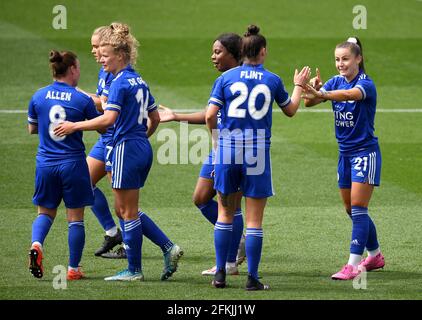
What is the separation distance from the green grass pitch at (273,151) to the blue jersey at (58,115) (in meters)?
1.05

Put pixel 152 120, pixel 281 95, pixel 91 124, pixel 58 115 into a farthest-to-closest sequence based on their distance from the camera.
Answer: pixel 152 120, pixel 58 115, pixel 281 95, pixel 91 124

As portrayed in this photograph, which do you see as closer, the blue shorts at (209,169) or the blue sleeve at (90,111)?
the blue sleeve at (90,111)

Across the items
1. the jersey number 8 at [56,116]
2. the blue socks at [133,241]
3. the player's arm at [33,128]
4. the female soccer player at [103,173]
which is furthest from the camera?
the female soccer player at [103,173]

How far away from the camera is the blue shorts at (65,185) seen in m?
8.21

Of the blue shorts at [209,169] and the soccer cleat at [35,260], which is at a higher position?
the blue shorts at [209,169]

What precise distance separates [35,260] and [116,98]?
1.45 meters

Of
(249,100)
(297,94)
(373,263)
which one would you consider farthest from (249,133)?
(373,263)

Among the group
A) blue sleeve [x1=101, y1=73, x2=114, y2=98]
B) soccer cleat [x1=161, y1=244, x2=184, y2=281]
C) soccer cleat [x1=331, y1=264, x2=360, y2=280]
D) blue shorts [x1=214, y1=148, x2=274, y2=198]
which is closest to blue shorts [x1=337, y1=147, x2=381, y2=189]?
soccer cleat [x1=331, y1=264, x2=360, y2=280]

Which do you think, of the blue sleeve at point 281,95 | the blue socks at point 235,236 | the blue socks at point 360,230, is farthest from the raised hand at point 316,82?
the blue socks at point 235,236

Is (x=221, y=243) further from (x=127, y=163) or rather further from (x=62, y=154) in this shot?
(x=62, y=154)

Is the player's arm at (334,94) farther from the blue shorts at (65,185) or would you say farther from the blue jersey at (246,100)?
the blue shorts at (65,185)

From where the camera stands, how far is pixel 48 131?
818cm

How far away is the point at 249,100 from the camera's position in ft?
26.0

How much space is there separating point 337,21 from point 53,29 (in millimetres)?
6256
